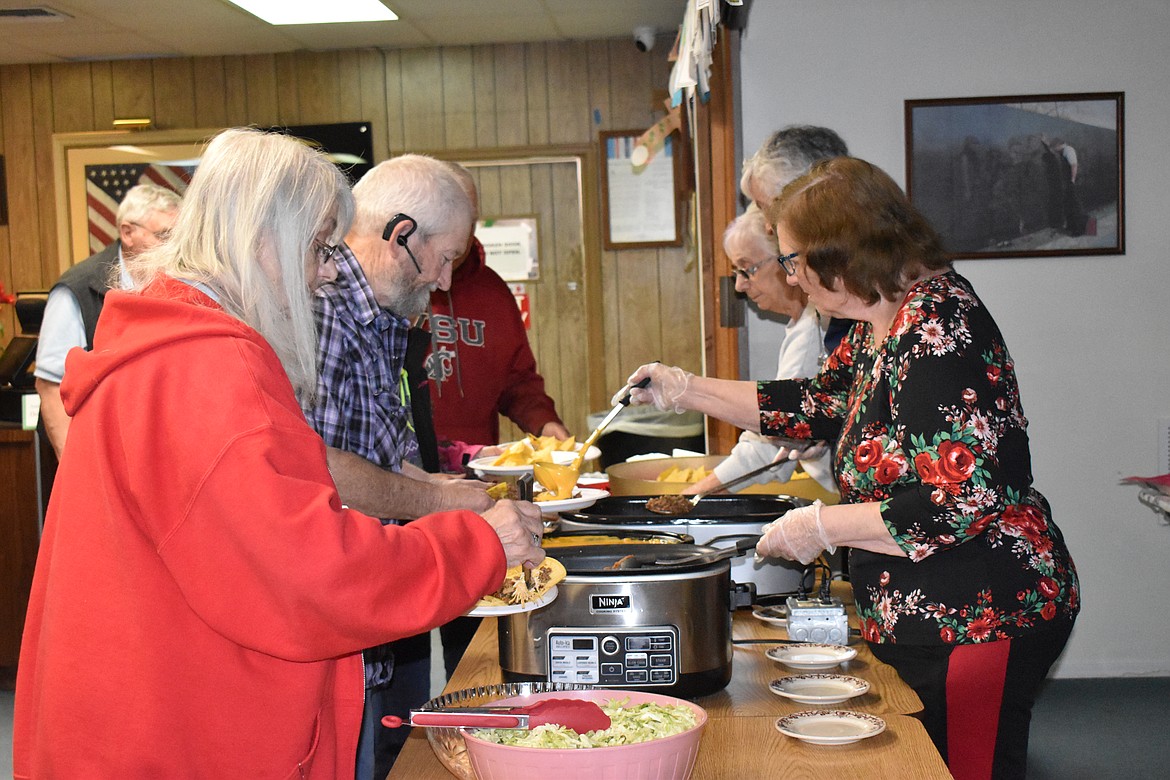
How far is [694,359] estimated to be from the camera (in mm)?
6355

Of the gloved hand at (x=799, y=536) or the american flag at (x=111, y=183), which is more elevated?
the american flag at (x=111, y=183)

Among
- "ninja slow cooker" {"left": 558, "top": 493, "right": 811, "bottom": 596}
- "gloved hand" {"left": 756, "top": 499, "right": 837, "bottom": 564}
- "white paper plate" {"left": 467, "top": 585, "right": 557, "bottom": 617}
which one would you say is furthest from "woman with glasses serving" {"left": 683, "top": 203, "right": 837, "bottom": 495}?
"white paper plate" {"left": 467, "top": 585, "right": 557, "bottom": 617}

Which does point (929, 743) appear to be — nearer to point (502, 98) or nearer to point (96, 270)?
point (96, 270)

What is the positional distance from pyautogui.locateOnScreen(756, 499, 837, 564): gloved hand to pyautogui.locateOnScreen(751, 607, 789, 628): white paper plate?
13 centimetres

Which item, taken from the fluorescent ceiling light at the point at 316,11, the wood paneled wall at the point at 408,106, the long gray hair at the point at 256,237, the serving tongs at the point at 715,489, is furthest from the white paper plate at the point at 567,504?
the wood paneled wall at the point at 408,106

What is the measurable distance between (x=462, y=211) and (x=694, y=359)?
4.29 metres

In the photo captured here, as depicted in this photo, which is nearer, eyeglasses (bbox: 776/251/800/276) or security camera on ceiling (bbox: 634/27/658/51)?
eyeglasses (bbox: 776/251/800/276)

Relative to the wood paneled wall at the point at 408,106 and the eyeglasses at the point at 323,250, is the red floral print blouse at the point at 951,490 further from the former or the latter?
the wood paneled wall at the point at 408,106

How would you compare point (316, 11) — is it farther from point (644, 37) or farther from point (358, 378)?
point (358, 378)

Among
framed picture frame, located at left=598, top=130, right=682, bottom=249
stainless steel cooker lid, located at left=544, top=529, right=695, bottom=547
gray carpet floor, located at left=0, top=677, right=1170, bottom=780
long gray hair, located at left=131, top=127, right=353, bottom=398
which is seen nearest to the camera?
long gray hair, located at left=131, top=127, right=353, bottom=398

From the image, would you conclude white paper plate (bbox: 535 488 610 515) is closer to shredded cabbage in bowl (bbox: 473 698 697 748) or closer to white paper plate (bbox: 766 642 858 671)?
white paper plate (bbox: 766 642 858 671)

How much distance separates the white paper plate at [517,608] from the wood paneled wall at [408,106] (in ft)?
15.7

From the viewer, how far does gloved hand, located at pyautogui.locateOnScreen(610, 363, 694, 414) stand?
2.49m

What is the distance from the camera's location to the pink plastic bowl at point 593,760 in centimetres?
108
